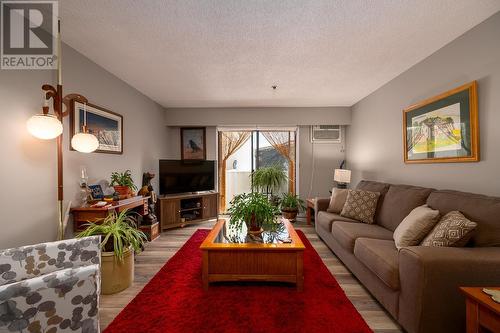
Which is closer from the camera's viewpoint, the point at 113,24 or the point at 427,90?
the point at 113,24

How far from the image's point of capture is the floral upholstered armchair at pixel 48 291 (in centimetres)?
106

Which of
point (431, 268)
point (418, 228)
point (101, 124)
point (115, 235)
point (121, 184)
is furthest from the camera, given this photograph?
point (121, 184)

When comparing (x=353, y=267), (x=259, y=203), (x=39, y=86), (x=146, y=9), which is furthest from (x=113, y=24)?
(x=353, y=267)

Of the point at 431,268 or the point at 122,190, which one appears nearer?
the point at 431,268

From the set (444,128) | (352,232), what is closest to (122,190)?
(352,232)

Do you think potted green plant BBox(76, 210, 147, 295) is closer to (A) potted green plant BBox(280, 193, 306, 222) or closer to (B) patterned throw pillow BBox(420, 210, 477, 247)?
(B) patterned throw pillow BBox(420, 210, 477, 247)

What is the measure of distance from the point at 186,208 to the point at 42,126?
9.41 ft

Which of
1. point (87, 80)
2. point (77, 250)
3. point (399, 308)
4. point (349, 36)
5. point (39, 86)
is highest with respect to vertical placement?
point (349, 36)

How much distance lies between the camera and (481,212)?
169cm

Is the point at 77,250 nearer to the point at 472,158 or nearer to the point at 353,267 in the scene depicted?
the point at 353,267

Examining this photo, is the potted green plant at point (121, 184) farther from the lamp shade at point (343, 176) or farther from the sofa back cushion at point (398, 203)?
the lamp shade at point (343, 176)

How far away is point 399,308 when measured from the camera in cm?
159

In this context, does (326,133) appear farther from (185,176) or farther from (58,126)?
(58,126)

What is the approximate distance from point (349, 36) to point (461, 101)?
1.28 m
